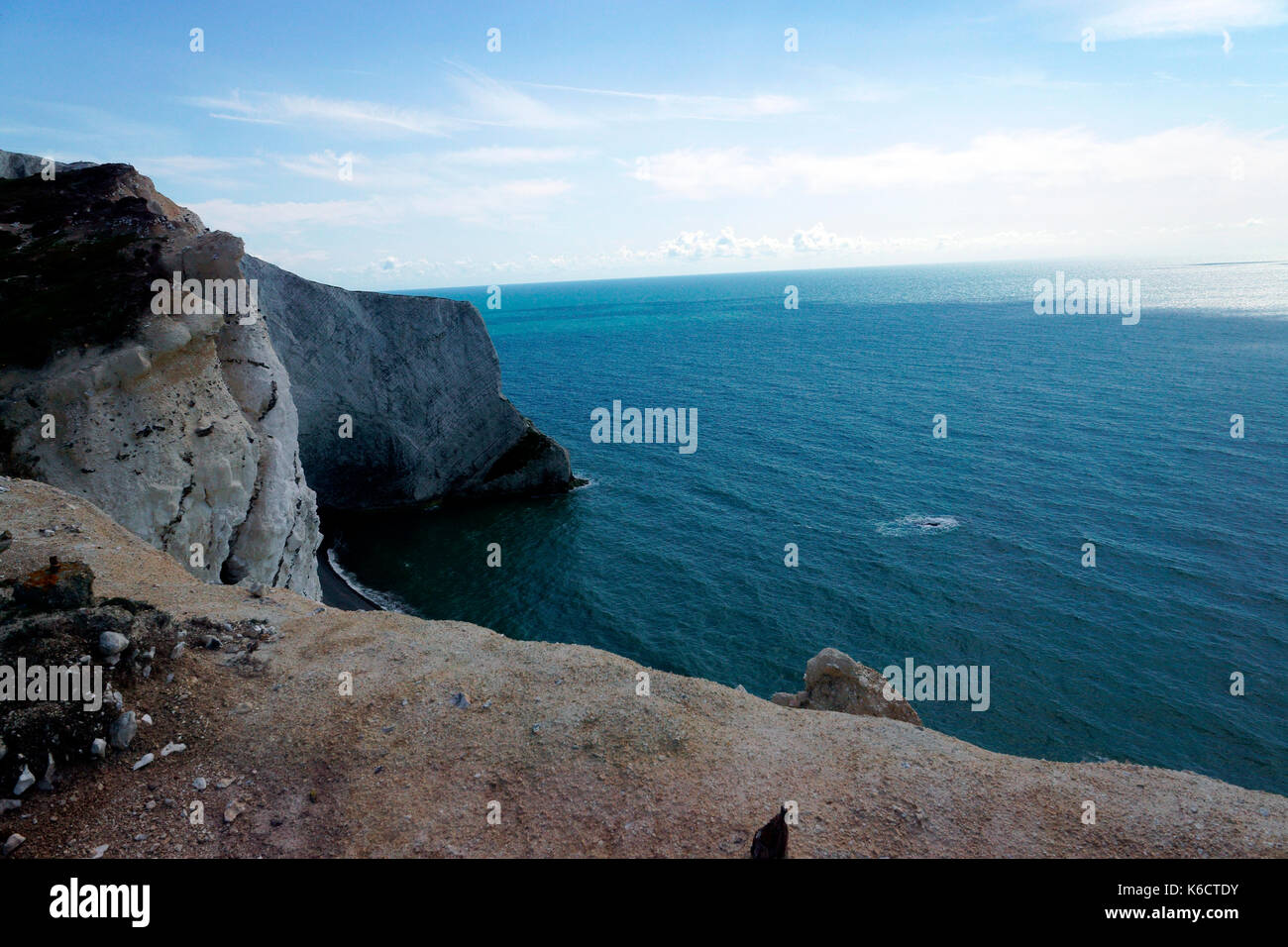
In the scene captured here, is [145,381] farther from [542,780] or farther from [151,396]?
[542,780]

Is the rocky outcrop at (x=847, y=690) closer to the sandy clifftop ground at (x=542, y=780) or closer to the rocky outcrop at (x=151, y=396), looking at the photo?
the sandy clifftop ground at (x=542, y=780)

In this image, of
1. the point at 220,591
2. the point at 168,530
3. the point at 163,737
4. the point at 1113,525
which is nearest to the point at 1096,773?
the point at 163,737

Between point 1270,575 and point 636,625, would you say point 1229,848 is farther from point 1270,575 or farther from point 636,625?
point 1270,575

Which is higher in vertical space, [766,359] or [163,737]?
[766,359]

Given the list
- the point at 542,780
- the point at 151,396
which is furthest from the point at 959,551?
the point at 151,396

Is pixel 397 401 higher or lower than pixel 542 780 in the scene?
higher

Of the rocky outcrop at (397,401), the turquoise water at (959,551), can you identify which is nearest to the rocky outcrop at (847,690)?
the turquoise water at (959,551)
